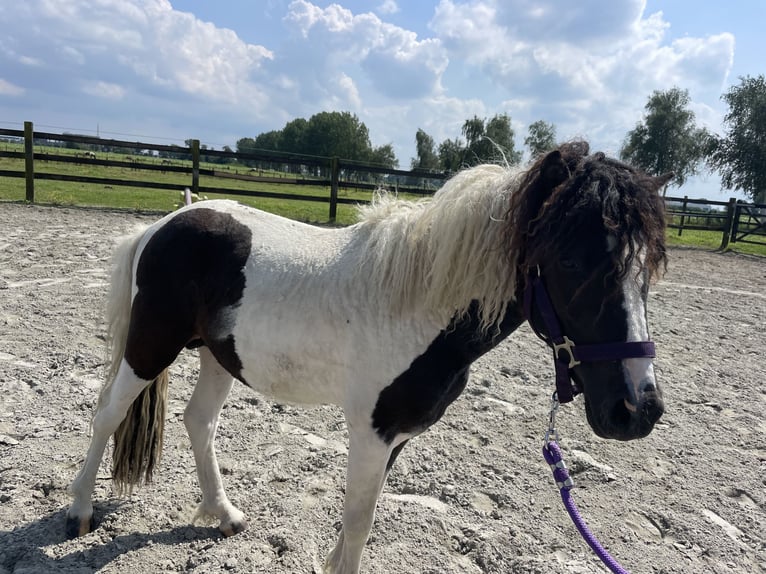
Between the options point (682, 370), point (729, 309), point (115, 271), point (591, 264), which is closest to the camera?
point (591, 264)

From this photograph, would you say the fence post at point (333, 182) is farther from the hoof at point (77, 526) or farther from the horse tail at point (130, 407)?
the hoof at point (77, 526)

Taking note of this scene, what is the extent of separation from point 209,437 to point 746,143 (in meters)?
36.6

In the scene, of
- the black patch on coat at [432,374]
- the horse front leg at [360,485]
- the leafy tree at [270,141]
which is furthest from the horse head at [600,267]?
the leafy tree at [270,141]

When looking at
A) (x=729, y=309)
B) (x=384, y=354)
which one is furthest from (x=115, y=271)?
(x=729, y=309)

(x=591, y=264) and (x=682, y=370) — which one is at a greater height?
(x=591, y=264)

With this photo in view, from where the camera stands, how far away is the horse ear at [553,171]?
142 cm

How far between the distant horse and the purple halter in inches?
0.5

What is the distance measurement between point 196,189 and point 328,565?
11209 millimetres

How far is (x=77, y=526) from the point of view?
2164 mm

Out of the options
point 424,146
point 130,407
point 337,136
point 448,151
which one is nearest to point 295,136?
point 337,136

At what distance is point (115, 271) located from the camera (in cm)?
235

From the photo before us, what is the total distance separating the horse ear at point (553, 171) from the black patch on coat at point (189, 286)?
1.22 meters

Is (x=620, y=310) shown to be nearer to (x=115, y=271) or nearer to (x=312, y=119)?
(x=115, y=271)

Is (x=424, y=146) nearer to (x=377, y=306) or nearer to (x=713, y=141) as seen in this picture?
(x=713, y=141)
